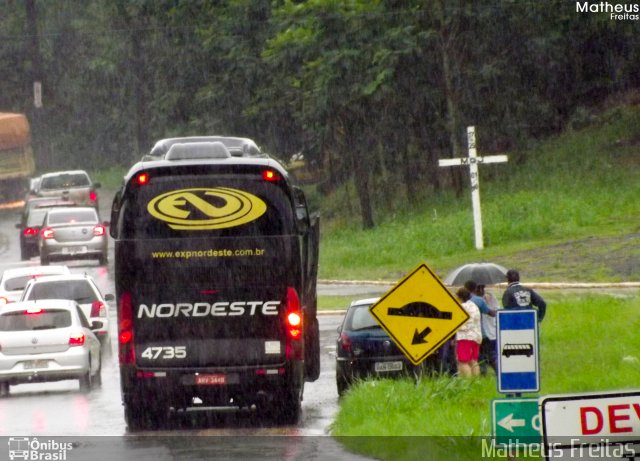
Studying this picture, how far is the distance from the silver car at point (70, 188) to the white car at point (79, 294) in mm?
20557

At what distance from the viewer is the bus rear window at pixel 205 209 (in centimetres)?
1697

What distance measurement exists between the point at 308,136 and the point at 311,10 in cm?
948

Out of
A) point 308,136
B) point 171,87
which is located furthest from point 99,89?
point 308,136

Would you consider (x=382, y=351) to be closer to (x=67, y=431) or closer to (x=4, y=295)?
(x=67, y=431)

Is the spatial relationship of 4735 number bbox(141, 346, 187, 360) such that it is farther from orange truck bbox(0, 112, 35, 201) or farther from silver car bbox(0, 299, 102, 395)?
orange truck bbox(0, 112, 35, 201)

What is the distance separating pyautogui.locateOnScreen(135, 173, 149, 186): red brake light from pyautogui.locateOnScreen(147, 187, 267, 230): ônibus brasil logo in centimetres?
22

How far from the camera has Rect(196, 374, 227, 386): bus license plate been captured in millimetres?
17047

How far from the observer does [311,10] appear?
50.4m

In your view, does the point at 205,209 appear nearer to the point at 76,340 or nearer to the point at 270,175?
the point at 270,175

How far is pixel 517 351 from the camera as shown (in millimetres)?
12680

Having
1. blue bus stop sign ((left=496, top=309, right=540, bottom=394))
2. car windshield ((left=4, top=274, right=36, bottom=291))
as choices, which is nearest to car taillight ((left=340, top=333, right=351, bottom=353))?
blue bus stop sign ((left=496, top=309, right=540, bottom=394))

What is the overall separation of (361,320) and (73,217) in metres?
22.1

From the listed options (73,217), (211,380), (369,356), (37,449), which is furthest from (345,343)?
(73,217)

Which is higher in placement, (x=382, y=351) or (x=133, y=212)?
(x=133, y=212)
